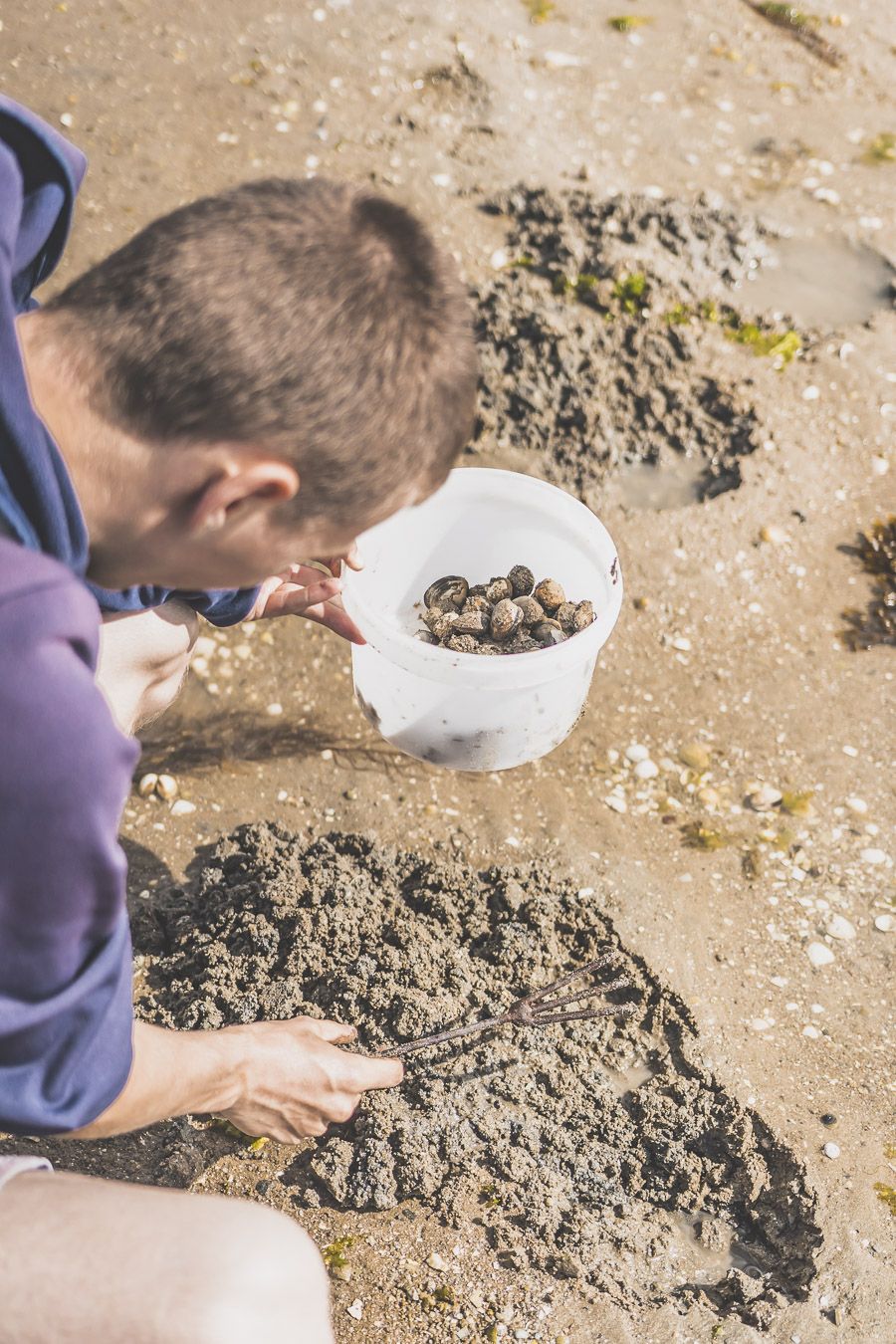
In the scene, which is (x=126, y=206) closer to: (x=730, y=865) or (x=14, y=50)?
(x=14, y=50)

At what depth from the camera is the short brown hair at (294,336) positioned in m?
1.41

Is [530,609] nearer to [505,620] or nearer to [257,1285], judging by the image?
[505,620]

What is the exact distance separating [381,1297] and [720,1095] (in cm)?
80

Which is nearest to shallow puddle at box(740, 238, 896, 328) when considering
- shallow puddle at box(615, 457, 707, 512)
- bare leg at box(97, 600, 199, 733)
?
shallow puddle at box(615, 457, 707, 512)

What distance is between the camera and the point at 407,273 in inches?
61.2

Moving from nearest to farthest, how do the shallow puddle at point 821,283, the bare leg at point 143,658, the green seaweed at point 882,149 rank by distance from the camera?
the bare leg at point 143,658 < the shallow puddle at point 821,283 < the green seaweed at point 882,149

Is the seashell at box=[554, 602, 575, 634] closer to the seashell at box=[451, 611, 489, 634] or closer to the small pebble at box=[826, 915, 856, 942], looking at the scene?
the seashell at box=[451, 611, 489, 634]

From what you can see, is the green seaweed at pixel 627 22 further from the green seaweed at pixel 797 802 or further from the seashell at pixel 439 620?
the green seaweed at pixel 797 802

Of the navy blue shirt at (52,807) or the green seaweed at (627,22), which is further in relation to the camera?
the green seaweed at (627,22)

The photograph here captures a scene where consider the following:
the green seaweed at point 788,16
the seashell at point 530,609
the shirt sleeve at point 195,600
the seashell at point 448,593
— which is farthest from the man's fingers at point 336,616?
the green seaweed at point 788,16

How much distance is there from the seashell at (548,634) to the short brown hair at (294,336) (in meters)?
1.13

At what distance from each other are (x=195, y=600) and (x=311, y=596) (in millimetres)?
292

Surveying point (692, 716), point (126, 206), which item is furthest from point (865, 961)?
point (126, 206)

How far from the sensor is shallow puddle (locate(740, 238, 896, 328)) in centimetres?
425
